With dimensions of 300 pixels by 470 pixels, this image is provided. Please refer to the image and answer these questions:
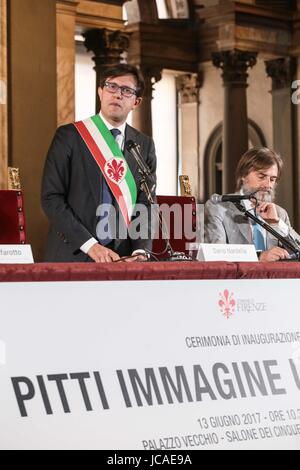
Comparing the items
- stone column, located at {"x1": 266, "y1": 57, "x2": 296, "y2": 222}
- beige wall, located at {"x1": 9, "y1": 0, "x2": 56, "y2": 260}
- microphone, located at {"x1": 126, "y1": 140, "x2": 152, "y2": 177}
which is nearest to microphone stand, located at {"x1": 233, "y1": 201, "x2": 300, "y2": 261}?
microphone, located at {"x1": 126, "y1": 140, "x2": 152, "y2": 177}

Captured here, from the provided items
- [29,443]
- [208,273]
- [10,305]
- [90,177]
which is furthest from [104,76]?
[29,443]

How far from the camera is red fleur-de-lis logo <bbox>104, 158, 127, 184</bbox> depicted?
385 cm

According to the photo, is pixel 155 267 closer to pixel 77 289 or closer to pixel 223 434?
pixel 77 289

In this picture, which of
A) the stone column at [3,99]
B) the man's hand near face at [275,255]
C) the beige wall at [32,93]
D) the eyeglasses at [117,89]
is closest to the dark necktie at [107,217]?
the eyeglasses at [117,89]

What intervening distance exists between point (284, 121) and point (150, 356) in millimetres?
12723

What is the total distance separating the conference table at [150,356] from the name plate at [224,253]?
0.10 meters

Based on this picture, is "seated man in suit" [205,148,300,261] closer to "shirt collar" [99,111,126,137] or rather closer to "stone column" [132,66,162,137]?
"shirt collar" [99,111,126,137]

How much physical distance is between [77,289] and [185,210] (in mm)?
3634

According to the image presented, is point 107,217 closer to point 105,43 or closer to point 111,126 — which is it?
point 111,126

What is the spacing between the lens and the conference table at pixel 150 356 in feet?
8.64

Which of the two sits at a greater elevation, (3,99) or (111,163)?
(3,99)

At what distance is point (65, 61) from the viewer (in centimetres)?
877

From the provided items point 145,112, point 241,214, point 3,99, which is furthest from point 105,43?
point 241,214

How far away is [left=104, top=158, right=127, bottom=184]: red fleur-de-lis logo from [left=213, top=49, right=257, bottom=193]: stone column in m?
9.85
